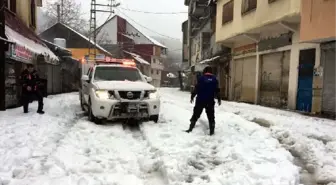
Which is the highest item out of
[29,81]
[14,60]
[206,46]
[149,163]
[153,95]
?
[206,46]

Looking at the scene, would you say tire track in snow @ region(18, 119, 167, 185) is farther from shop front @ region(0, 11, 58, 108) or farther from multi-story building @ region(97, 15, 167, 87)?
multi-story building @ region(97, 15, 167, 87)

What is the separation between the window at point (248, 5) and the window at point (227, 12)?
227cm

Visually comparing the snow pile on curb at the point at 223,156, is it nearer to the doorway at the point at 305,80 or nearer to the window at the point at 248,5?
→ the doorway at the point at 305,80

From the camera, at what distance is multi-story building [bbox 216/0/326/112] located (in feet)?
52.0

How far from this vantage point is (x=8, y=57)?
13.7 metres

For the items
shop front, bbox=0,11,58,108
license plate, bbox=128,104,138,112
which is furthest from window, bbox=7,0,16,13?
license plate, bbox=128,104,138,112

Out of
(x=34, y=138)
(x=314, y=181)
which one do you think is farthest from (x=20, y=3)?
(x=314, y=181)

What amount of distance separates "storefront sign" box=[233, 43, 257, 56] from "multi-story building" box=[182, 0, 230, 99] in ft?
5.87

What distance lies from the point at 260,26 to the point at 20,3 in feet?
42.7

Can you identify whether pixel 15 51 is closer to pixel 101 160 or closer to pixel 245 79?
pixel 101 160

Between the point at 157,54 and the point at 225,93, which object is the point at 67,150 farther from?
the point at 157,54

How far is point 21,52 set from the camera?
15.3 meters

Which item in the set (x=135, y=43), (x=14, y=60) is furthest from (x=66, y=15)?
(x=14, y=60)

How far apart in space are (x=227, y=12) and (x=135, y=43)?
50.5 m
